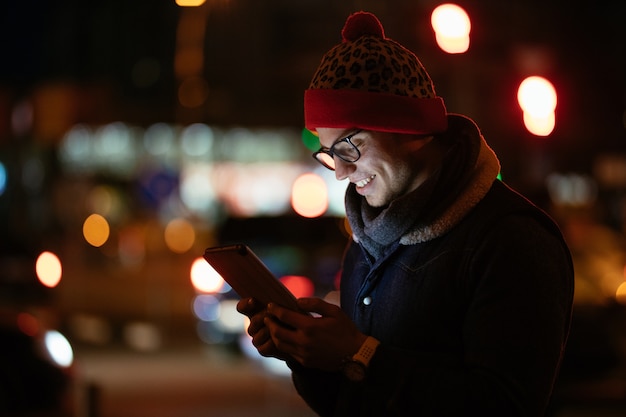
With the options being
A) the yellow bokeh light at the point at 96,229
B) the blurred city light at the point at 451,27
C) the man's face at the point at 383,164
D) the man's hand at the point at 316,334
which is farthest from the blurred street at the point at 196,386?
the yellow bokeh light at the point at 96,229

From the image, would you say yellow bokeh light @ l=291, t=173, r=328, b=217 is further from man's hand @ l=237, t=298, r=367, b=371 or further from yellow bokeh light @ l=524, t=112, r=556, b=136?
man's hand @ l=237, t=298, r=367, b=371

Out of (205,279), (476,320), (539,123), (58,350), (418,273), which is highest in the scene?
(205,279)

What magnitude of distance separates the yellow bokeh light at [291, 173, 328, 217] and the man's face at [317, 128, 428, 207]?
2627cm

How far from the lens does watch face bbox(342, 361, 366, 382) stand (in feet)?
7.72

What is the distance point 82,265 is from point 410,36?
14820 mm

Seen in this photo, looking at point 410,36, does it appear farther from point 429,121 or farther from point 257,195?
point 257,195

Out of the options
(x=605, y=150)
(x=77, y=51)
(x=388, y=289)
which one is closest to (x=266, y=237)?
(x=388, y=289)

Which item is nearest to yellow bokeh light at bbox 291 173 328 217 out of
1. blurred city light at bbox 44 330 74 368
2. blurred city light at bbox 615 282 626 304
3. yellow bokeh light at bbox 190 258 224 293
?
yellow bokeh light at bbox 190 258 224 293

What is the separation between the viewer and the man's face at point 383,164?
2588 millimetres

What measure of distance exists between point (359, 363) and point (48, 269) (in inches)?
676

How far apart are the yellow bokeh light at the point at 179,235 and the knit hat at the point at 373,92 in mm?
22084

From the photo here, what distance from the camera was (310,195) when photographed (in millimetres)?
33562

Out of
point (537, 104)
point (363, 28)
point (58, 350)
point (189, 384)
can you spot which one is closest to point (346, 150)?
point (363, 28)

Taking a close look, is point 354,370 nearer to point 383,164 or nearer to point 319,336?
point 319,336
